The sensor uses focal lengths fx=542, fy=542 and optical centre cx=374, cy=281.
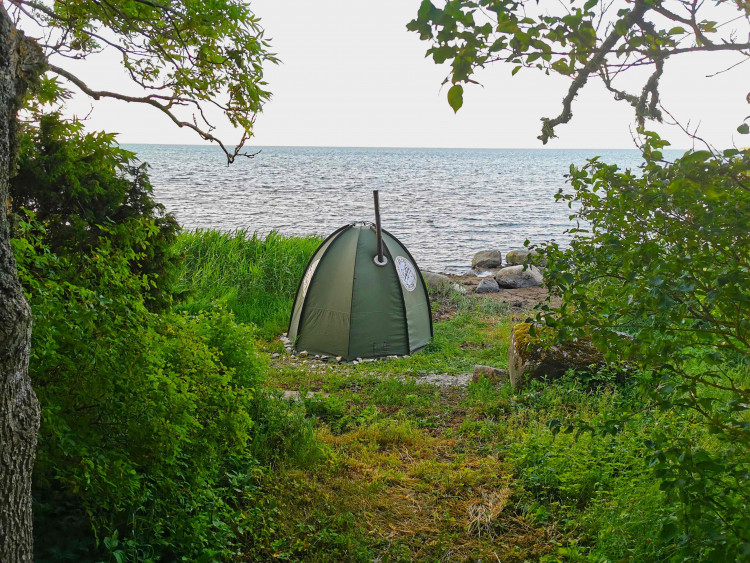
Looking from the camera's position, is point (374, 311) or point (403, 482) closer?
point (403, 482)

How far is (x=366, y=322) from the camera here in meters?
8.97

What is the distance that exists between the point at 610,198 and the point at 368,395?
4737 millimetres

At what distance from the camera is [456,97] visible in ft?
5.58

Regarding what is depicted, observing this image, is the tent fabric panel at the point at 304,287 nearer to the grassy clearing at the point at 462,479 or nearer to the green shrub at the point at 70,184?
the grassy clearing at the point at 462,479

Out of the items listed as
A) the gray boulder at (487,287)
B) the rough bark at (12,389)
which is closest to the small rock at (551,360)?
the rough bark at (12,389)

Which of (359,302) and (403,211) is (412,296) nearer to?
(359,302)

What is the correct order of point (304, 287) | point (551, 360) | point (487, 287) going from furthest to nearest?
point (487, 287) → point (304, 287) → point (551, 360)

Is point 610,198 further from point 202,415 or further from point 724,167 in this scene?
point 202,415

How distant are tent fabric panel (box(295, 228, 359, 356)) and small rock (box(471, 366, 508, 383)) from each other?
2351 mm

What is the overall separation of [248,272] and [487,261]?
408 inches

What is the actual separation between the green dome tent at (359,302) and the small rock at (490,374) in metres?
1.91

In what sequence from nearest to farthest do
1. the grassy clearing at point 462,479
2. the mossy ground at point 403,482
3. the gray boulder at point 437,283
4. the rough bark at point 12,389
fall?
the rough bark at point 12,389 → the grassy clearing at point 462,479 → the mossy ground at point 403,482 → the gray boulder at point 437,283

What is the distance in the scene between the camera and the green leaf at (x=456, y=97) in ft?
5.58

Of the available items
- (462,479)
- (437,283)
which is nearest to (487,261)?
(437,283)
